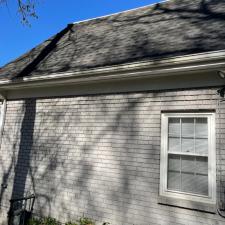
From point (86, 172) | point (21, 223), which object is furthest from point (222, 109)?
point (21, 223)

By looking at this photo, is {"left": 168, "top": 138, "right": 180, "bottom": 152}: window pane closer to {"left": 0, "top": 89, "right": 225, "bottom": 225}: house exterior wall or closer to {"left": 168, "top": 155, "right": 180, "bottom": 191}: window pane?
{"left": 168, "top": 155, "right": 180, "bottom": 191}: window pane

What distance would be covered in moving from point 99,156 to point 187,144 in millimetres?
1971

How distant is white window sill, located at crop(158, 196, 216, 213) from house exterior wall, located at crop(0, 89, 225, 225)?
9 centimetres

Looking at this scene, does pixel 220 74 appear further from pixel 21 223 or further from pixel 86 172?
pixel 21 223

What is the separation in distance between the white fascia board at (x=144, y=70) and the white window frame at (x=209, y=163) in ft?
2.74

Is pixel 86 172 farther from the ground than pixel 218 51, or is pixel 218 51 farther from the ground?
pixel 218 51

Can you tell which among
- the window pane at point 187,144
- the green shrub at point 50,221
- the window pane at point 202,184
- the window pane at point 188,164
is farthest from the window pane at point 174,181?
the green shrub at point 50,221

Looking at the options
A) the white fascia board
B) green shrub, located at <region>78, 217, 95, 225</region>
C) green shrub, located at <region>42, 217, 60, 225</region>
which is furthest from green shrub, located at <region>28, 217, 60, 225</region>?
the white fascia board

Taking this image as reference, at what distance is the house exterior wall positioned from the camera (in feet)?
17.2

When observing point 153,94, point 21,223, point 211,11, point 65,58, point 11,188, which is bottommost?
point 21,223

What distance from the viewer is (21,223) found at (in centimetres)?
658

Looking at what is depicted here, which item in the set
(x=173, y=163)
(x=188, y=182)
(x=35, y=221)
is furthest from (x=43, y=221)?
(x=188, y=182)

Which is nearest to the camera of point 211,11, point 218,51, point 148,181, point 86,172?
point 218,51

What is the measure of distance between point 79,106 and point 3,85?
2641 millimetres
